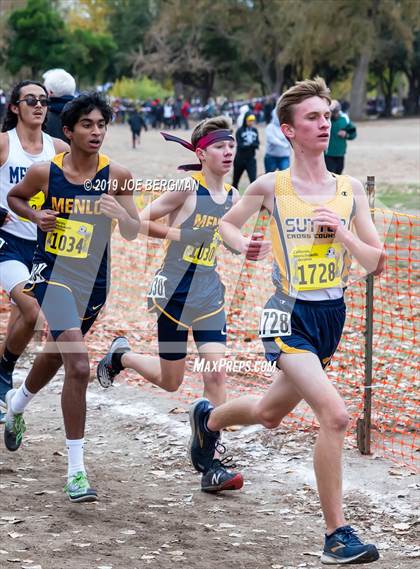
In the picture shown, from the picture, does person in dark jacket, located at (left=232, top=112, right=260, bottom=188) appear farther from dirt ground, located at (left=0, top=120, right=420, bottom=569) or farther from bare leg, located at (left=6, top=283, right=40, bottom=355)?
bare leg, located at (left=6, top=283, right=40, bottom=355)

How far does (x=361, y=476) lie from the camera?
6348mm

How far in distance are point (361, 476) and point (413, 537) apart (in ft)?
3.30

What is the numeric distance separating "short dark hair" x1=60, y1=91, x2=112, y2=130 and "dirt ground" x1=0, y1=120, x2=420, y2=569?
214 cm

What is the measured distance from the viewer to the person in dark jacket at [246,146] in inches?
799

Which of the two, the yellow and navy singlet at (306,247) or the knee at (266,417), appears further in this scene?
the knee at (266,417)

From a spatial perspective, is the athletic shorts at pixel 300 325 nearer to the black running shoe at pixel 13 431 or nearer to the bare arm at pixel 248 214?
the bare arm at pixel 248 214

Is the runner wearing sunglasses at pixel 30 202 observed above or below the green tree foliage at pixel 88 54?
below

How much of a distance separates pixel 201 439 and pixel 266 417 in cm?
95

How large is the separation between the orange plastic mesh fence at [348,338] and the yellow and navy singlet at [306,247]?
1.81 metres

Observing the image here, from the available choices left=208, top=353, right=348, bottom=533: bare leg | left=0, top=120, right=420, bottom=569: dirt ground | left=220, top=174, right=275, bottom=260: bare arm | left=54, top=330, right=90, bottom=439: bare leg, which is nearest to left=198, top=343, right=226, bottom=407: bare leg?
left=0, top=120, right=420, bottom=569: dirt ground

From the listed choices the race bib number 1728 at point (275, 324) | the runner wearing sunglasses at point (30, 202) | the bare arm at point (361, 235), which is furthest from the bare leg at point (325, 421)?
the runner wearing sunglasses at point (30, 202)

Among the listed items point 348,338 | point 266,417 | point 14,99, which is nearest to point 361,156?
point 348,338

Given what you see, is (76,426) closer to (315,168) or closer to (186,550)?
(186,550)

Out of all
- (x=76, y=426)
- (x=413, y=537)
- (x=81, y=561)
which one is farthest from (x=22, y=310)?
(x=413, y=537)
